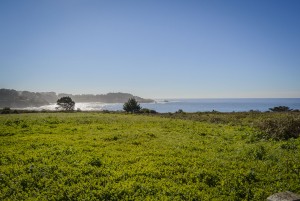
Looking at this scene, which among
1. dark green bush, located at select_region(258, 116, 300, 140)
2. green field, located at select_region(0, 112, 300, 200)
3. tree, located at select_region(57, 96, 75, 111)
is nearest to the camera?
green field, located at select_region(0, 112, 300, 200)

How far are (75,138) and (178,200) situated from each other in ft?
45.3

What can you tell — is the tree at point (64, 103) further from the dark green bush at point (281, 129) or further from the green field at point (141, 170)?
the dark green bush at point (281, 129)

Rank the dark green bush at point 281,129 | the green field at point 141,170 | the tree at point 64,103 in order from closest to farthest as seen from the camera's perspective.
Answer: the green field at point 141,170 < the dark green bush at point 281,129 < the tree at point 64,103

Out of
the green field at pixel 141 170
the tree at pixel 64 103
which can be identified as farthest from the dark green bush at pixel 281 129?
the tree at pixel 64 103

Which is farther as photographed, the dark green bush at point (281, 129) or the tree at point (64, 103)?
the tree at point (64, 103)

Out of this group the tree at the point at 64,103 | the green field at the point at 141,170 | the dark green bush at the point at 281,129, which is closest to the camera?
the green field at the point at 141,170

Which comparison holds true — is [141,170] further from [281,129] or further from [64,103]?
[64,103]

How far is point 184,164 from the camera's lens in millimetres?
15148

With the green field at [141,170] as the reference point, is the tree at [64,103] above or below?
above

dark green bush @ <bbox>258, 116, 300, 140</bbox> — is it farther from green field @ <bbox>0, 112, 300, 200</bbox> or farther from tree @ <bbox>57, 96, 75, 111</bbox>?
tree @ <bbox>57, 96, 75, 111</bbox>

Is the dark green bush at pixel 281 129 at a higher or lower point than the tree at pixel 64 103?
lower

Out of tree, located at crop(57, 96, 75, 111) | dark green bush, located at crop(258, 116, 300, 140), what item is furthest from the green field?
tree, located at crop(57, 96, 75, 111)

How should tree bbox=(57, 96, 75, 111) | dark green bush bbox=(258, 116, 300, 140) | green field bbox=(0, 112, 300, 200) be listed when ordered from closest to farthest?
green field bbox=(0, 112, 300, 200)
dark green bush bbox=(258, 116, 300, 140)
tree bbox=(57, 96, 75, 111)

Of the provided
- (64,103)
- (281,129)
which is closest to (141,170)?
(281,129)
